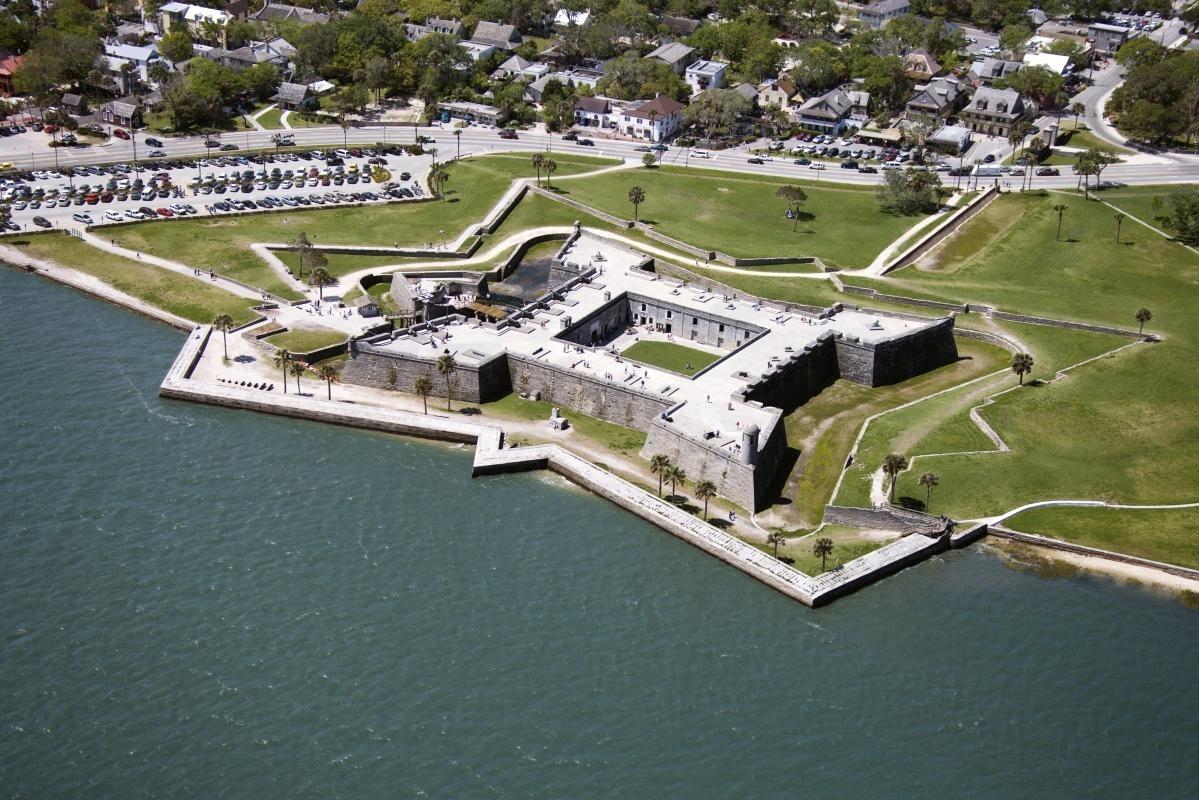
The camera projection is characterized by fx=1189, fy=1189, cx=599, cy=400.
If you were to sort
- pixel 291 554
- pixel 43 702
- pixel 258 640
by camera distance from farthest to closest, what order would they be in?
pixel 291 554 < pixel 258 640 < pixel 43 702

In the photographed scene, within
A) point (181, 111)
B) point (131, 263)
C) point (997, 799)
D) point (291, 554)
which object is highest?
point (181, 111)

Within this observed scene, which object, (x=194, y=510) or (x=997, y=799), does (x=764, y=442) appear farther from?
(x=194, y=510)

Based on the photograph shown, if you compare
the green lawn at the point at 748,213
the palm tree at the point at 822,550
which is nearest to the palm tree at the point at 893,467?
the palm tree at the point at 822,550

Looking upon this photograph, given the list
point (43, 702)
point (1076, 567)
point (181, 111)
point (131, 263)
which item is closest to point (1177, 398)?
point (1076, 567)

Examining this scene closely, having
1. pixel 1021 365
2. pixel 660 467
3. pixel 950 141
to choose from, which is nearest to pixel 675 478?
pixel 660 467

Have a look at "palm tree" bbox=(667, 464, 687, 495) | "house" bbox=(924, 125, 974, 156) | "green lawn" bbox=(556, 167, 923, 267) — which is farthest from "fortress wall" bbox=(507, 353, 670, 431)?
"house" bbox=(924, 125, 974, 156)

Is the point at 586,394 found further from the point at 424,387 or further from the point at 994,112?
the point at 994,112
